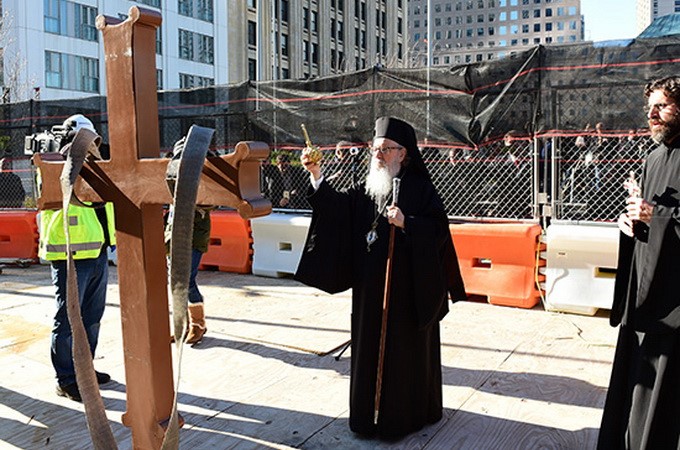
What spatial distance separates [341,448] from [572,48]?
5.35 m

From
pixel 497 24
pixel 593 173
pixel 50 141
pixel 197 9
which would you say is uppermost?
pixel 497 24

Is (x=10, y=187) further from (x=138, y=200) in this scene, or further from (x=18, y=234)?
(x=138, y=200)

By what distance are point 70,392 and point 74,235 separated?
3.84 feet

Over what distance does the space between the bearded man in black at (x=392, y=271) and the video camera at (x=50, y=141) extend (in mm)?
1993

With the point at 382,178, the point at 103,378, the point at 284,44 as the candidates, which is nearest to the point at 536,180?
the point at 382,178

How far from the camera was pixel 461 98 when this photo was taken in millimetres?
8188

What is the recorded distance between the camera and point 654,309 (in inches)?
130

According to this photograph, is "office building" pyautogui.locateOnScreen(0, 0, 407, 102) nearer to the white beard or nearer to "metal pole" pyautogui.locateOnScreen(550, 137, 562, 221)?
"metal pole" pyautogui.locateOnScreen(550, 137, 562, 221)

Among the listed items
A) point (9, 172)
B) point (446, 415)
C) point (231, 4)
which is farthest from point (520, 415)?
point (231, 4)

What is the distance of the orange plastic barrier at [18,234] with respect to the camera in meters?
11.4

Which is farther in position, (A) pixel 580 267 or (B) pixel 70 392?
(A) pixel 580 267

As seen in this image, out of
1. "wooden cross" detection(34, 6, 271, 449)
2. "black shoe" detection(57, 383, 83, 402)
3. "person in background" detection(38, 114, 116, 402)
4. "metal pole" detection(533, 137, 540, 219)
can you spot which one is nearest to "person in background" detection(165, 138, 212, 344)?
"person in background" detection(38, 114, 116, 402)

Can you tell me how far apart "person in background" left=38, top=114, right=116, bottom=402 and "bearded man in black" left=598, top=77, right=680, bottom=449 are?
357 centimetres

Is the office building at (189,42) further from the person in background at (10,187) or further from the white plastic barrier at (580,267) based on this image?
the white plastic barrier at (580,267)
